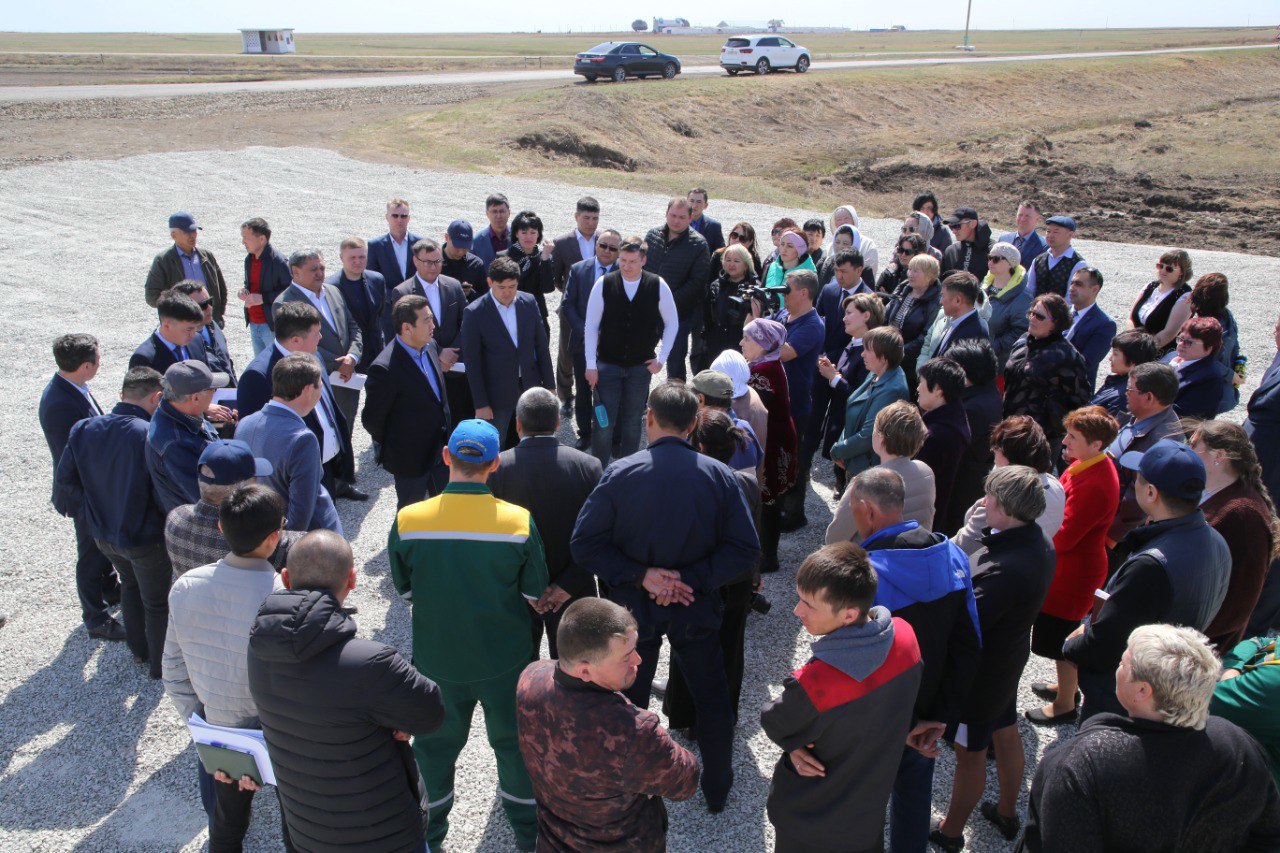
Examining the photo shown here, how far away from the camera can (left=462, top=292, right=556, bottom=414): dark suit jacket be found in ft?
21.1

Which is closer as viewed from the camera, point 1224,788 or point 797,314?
point 1224,788

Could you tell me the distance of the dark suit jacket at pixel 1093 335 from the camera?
6.82 metres

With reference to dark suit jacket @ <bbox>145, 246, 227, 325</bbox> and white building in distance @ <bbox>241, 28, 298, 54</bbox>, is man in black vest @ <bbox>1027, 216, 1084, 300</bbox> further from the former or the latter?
white building in distance @ <bbox>241, 28, 298, 54</bbox>

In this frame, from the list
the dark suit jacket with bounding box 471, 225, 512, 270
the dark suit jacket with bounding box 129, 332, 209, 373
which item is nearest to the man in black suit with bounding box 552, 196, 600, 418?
the dark suit jacket with bounding box 471, 225, 512, 270

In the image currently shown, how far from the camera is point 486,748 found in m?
4.41

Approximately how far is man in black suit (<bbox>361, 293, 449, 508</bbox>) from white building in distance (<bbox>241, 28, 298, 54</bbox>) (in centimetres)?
6934

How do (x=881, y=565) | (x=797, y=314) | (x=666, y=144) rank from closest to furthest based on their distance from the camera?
(x=881, y=565)
(x=797, y=314)
(x=666, y=144)

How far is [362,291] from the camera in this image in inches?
294

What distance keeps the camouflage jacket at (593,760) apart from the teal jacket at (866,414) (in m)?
2.94

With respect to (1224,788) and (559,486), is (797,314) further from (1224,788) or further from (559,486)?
(1224,788)

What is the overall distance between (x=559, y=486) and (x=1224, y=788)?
108 inches

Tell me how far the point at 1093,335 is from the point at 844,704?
5.35 m

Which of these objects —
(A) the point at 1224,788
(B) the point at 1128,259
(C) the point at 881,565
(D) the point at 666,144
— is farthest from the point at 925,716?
(D) the point at 666,144

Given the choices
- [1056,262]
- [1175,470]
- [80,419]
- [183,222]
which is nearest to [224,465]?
[80,419]
